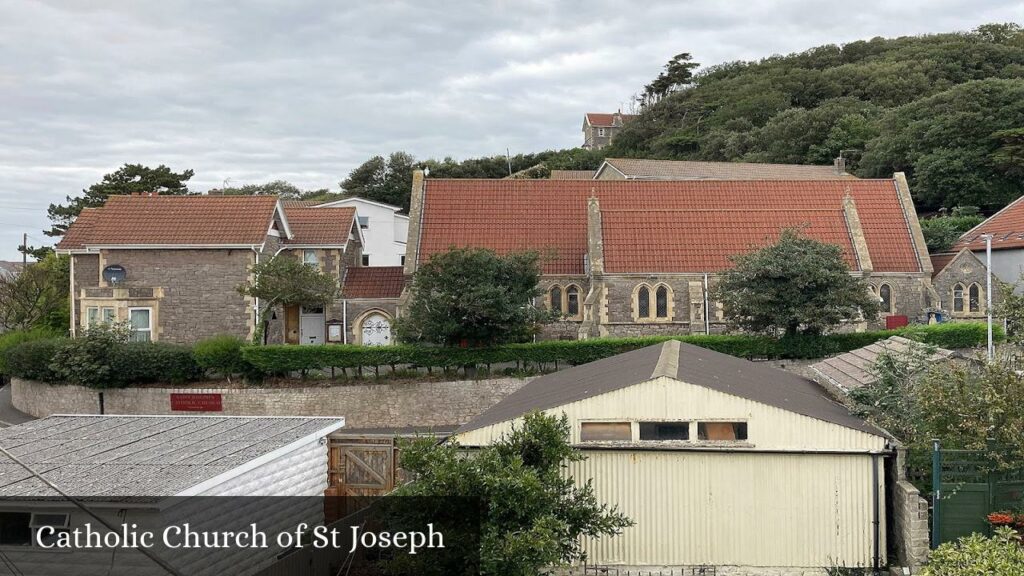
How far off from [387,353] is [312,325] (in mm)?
10586

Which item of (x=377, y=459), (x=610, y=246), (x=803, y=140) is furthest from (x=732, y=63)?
(x=377, y=459)

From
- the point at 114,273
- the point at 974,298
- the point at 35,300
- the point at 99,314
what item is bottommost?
the point at 99,314

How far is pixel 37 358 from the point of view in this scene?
3225 centimetres

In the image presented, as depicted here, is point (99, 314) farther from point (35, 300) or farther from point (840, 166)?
point (840, 166)

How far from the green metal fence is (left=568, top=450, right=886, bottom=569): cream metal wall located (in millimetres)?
946

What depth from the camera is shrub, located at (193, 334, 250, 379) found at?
30.7 metres

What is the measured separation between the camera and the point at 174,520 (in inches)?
495

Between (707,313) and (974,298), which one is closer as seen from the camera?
(707,313)

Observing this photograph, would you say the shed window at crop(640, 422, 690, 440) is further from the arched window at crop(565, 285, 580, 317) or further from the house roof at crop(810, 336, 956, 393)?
the arched window at crop(565, 285, 580, 317)

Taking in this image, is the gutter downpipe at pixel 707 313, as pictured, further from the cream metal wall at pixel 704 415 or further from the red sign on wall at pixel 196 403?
the cream metal wall at pixel 704 415

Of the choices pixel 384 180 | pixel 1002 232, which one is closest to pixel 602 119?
pixel 384 180

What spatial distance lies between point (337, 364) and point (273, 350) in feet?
7.83

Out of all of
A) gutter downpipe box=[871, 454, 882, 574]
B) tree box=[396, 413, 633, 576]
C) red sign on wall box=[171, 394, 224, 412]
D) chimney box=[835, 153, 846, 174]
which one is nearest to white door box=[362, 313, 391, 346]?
red sign on wall box=[171, 394, 224, 412]

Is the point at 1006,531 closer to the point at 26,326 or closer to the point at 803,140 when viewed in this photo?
the point at 26,326
